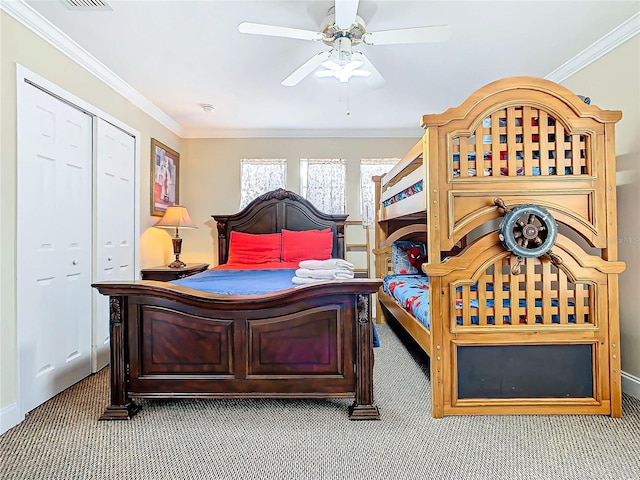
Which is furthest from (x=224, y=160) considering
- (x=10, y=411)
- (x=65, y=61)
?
(x=10, y=411)

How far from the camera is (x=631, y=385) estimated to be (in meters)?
2.48

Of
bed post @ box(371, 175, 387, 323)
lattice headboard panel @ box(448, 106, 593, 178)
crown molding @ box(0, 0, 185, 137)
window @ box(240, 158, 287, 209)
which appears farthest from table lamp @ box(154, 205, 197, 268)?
lattice headboard panel @ box(448, 106, 593, 178)

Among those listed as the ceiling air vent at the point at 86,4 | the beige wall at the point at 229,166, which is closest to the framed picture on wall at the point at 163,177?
the beige wall at the point at 229,166

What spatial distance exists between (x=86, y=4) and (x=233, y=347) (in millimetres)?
2159

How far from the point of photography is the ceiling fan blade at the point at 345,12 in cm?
182

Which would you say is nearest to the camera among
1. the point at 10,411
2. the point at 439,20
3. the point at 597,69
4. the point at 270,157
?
the point at 10,411

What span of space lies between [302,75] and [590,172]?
6.05 feet

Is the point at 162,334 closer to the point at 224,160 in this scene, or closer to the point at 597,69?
the point at 224,160

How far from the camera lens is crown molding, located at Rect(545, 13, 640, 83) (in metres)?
2.42

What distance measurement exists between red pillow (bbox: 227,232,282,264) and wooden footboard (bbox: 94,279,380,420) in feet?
6.69

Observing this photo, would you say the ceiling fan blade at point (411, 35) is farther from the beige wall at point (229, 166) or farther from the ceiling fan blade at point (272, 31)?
the beige wall at point (229, 166)

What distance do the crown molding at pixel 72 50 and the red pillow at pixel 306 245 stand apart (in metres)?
1.94

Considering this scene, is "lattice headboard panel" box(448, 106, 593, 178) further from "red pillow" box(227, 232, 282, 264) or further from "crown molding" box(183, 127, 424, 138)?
"crown molding" box(183, 127, 424, 138)

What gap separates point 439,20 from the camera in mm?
2402
